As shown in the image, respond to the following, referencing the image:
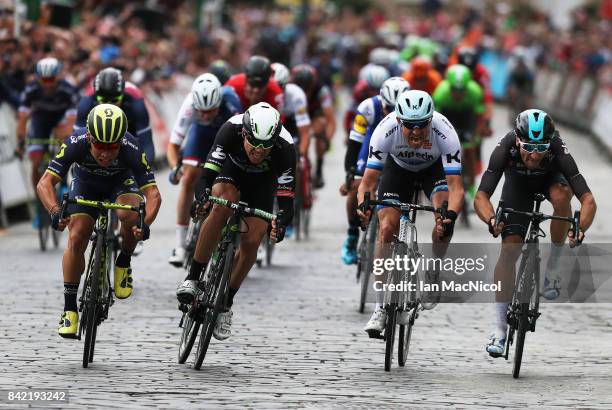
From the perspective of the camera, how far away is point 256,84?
14344mm

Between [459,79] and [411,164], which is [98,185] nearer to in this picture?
[411,164]

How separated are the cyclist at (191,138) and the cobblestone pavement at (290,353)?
603 mm

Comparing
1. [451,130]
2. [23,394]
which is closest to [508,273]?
[451,130]

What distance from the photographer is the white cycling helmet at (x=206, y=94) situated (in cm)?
1351

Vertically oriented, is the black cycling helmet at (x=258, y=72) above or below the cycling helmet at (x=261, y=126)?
above

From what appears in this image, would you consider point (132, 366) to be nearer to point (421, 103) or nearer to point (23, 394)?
point (23, 394)

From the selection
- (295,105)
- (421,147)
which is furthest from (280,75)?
(421,147)

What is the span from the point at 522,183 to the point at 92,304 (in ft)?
10.1

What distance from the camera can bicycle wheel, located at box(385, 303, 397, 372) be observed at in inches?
404

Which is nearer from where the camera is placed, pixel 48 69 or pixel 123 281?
pixel 123 281

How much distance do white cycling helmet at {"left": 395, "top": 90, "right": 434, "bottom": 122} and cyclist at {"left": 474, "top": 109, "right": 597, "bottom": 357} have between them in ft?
1.80

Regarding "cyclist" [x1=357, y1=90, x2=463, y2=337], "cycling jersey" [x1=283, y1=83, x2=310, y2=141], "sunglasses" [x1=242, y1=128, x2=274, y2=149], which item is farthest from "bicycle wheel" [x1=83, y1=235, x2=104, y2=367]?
"cycling jersey" [x1=283, y1=83, x2=310, y2=141]

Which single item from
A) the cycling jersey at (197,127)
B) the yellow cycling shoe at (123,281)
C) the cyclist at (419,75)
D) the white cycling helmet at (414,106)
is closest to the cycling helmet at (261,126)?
the white cycling helmet at (414,106)

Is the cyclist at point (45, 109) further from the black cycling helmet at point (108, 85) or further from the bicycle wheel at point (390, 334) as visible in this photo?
the bicycle wheel at point (390, 334)
